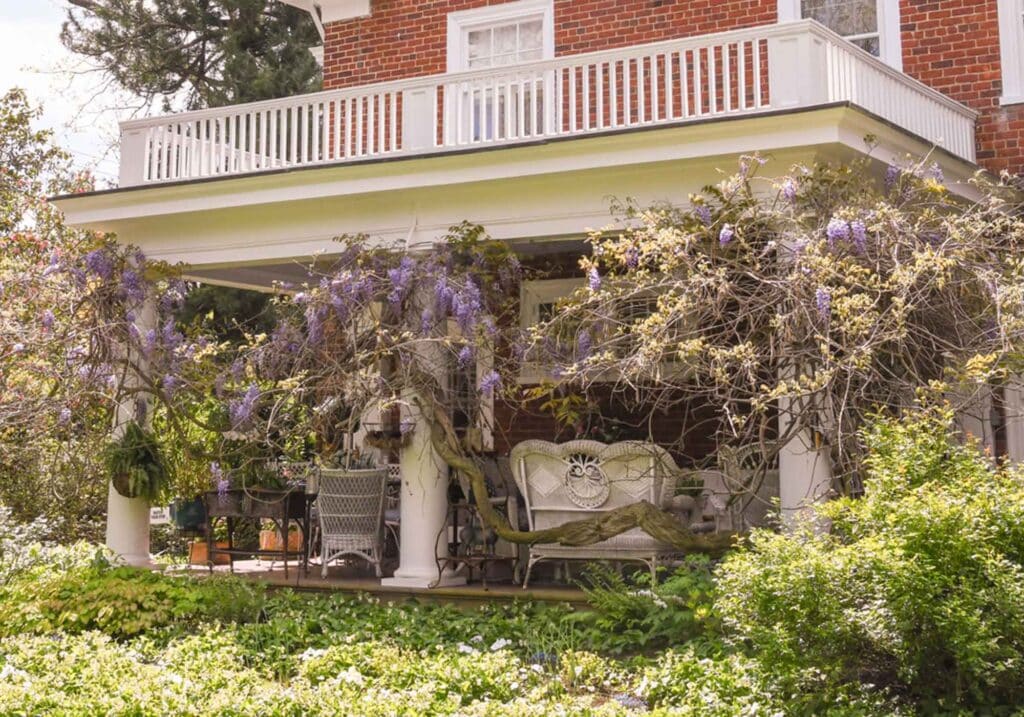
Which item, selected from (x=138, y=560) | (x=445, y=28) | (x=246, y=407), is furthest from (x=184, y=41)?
(x=246, y=407)

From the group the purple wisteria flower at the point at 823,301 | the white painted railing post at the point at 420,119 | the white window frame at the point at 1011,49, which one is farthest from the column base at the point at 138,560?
the white window frame at the point at 1011,49

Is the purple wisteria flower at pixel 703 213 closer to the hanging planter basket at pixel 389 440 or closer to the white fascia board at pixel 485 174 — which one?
the white fascia board at pixel 485 174

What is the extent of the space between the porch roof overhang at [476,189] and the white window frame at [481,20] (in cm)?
300

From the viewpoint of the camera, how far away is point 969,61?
11.1 m

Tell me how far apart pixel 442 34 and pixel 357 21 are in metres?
1.07

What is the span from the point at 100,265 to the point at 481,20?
15.7 feet

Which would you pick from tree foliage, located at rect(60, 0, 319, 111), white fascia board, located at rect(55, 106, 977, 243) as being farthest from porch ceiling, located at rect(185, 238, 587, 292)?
tree foliage, located at rect(60, 0, 319, 111)

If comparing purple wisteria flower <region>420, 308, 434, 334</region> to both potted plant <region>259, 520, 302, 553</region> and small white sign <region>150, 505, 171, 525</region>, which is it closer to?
potted plant <region>259, 520, 302, 553</region>

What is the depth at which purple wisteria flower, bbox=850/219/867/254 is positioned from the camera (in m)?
8.15

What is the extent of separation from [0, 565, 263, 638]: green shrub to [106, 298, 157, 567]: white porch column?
2.13 m

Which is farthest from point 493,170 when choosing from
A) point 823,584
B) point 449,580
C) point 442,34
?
point 823,584

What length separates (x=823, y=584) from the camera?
213 inches

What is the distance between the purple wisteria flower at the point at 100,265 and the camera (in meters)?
11.2

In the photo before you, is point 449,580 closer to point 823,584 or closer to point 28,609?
point 28,609
